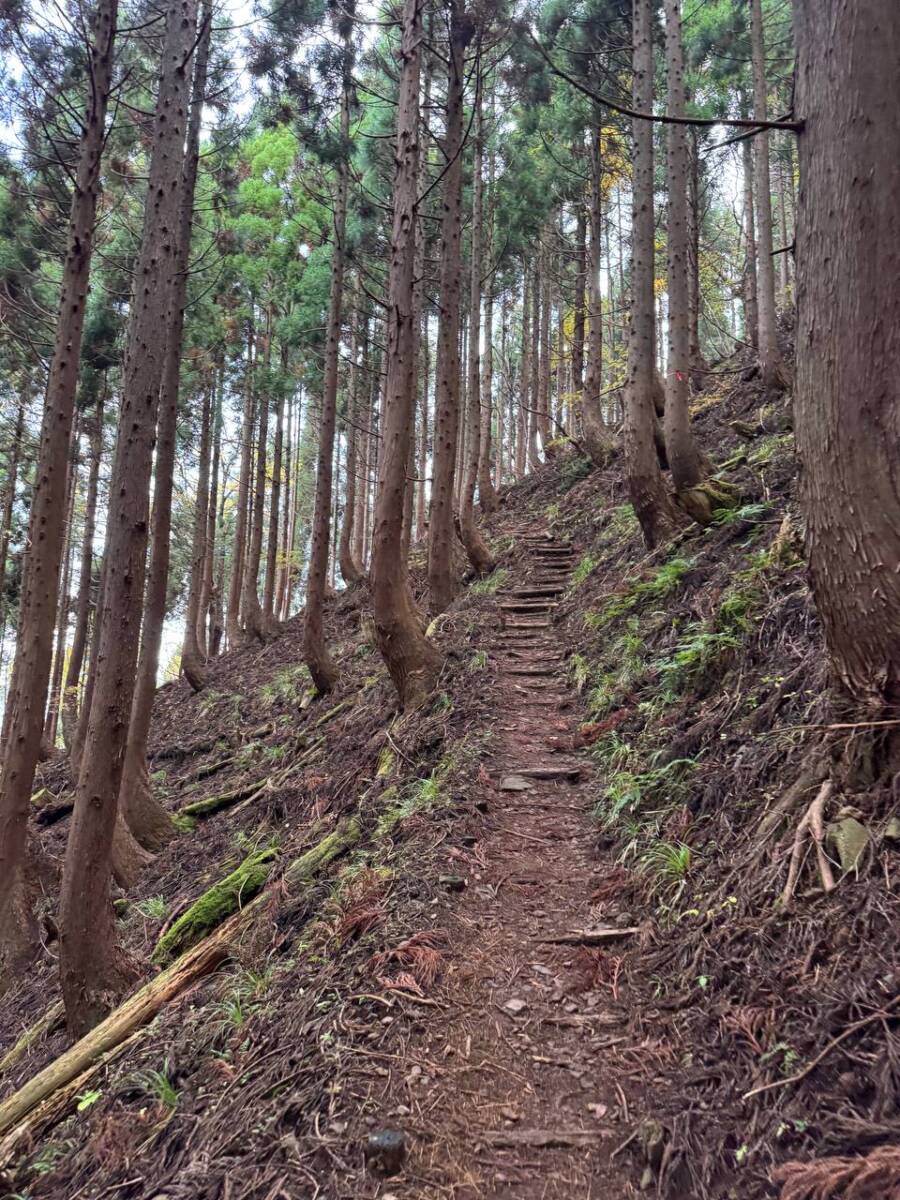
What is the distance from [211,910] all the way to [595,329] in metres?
13.1

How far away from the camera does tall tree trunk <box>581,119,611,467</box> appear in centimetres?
1396

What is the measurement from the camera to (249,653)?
685 inches

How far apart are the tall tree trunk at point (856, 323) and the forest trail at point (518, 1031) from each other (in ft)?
6.12

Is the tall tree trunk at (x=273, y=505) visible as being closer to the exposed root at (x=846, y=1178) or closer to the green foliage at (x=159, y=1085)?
the green foliage at (x=159, y=1085)

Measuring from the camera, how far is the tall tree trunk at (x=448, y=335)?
902 cm

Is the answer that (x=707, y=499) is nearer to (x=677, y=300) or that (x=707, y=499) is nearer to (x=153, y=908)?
(x=677, y=300)

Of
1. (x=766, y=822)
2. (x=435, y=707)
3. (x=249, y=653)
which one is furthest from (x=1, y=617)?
(x=766, y=822)

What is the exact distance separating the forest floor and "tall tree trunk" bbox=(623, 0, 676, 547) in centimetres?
168

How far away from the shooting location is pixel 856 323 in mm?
2729

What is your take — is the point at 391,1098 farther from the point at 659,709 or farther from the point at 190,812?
the point at 190,812

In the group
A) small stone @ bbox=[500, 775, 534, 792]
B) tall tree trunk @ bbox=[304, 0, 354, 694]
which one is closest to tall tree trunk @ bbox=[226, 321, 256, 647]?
tall tree trunk @ bbox=[304, 0, 354, 694]

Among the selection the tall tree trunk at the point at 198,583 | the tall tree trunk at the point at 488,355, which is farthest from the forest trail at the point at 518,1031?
the tall tree trunk at the point at 198,583

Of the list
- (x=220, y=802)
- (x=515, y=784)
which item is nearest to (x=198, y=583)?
(x=220, y=802)

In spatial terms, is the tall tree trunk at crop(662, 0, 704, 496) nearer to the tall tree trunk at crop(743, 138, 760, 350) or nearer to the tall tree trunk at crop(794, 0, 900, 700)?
the tall tree trunk at crop(794, 0, 900, 700)
